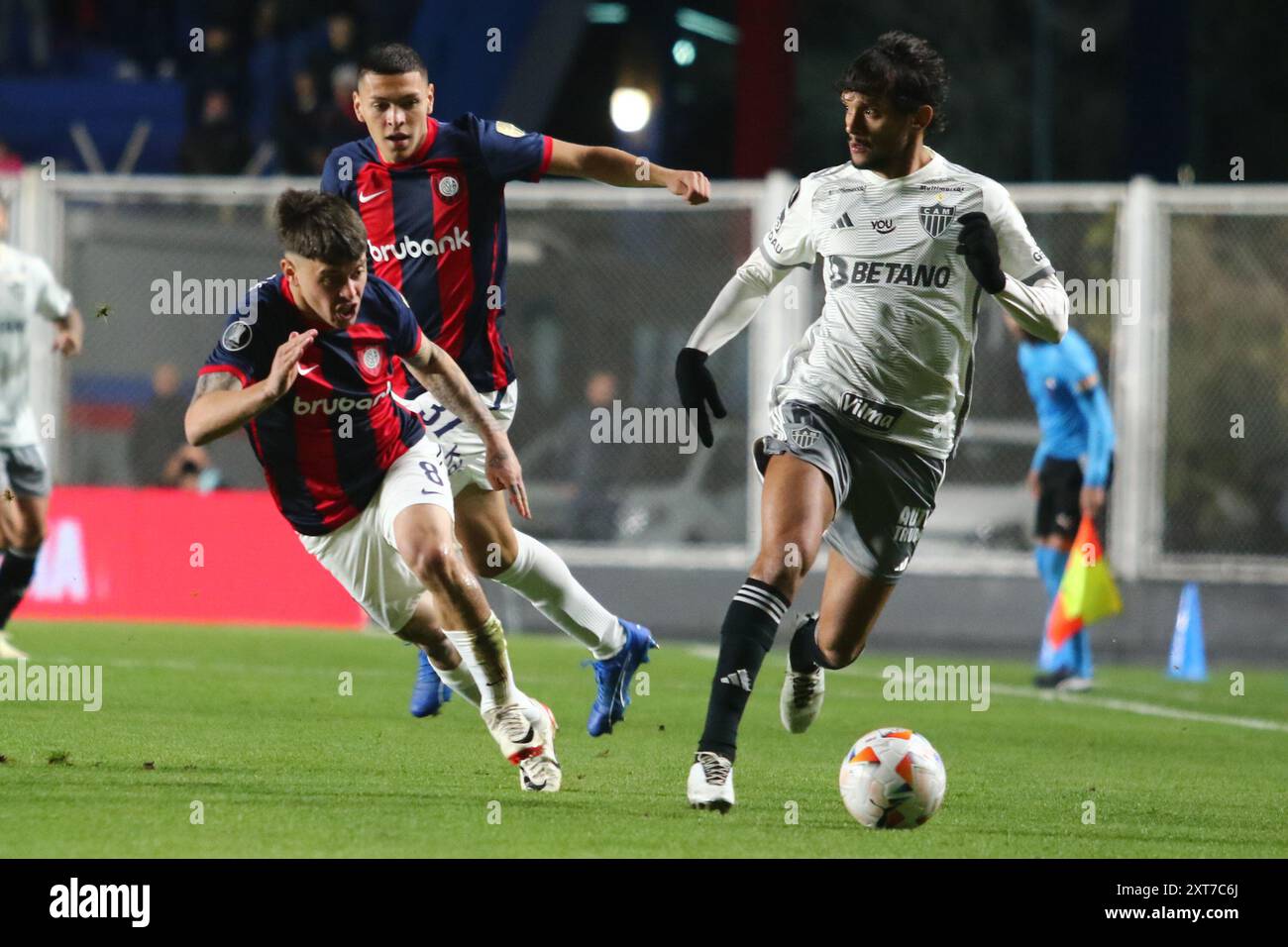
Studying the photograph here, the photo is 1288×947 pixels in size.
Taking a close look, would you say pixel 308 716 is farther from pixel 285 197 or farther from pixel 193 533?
pixel 193 533

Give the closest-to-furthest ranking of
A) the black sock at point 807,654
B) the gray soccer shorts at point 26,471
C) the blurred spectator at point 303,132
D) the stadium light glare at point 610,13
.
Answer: the black sock at point 807,654 < the gray soccer shorts at point 26,471 < the blurred spectator at point 303,132 < the stadium light glare at point 610,13

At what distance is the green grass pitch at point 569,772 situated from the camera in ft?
18.8

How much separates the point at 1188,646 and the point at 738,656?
22.8 feet

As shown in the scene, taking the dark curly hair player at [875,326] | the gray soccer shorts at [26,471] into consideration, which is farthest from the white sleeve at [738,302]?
the gray soccer shorts at [26,471]

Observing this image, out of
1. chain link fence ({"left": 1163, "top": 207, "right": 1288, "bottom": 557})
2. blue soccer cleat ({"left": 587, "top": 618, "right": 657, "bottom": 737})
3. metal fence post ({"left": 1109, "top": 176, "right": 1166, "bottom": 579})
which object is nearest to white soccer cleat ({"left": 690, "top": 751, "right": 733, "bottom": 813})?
blue soccer cleat ({"left": 587, "top": 618, "right": 657, "bottom": 737})

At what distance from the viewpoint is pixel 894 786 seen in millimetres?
6086

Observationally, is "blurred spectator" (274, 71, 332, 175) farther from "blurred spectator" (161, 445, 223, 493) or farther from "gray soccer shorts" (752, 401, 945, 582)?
"gray soccer shorts" (752, 401, 945, 582)

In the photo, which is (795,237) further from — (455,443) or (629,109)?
(629,109)

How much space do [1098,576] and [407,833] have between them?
6432 millimetres

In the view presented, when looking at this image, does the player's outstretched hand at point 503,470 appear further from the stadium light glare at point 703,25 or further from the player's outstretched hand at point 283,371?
the stadium light glare at point 703,25

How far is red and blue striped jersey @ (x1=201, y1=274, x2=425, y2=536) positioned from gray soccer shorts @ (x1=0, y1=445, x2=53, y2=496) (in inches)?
168

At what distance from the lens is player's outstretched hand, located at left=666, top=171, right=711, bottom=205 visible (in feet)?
23.0

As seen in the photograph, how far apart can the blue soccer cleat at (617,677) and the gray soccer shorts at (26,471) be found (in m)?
4.04
